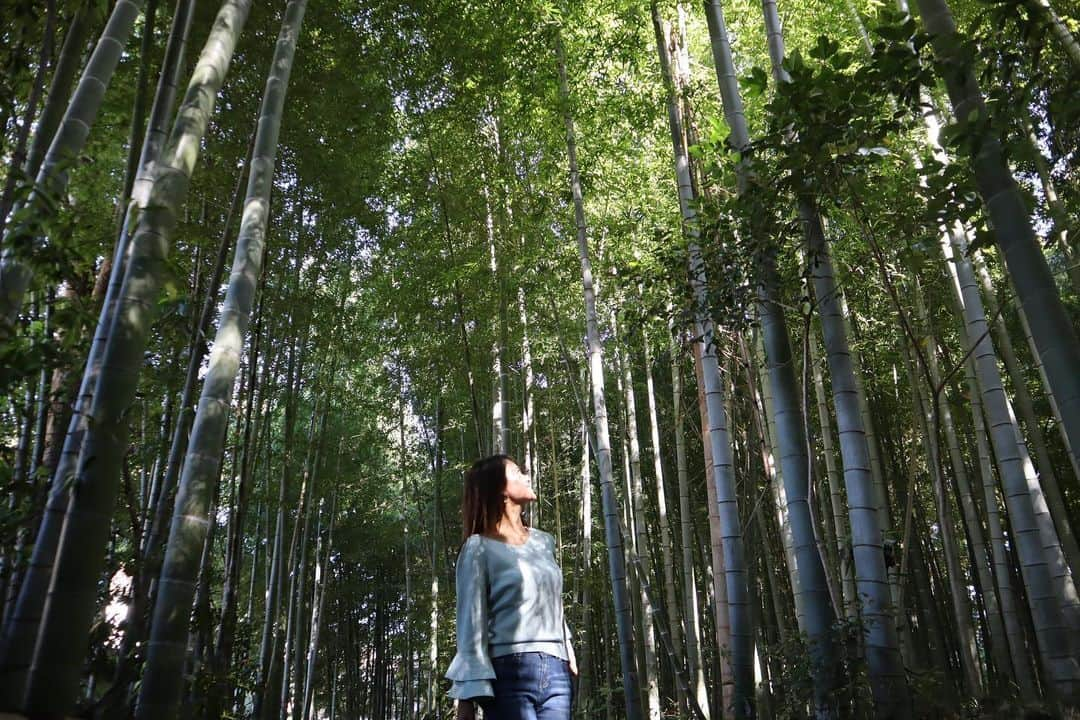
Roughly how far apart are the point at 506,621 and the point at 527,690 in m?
0.14

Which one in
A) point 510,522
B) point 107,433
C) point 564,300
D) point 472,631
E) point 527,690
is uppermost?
point 564,300

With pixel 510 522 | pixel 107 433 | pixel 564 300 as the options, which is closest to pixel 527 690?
pixel 510 522

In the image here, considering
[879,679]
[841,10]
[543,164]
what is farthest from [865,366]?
[879,679]

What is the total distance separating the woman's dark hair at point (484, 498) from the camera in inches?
62.6

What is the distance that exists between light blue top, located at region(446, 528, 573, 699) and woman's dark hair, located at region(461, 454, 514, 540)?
0.05 meters

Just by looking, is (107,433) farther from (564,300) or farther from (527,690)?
(564,300)

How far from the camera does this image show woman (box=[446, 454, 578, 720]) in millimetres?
1409

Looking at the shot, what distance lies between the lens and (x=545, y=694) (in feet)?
4.68

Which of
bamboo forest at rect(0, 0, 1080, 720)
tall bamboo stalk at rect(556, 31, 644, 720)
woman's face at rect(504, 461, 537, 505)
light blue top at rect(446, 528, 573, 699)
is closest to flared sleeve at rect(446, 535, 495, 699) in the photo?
light blue top at rect(446, 528, 573, 699)

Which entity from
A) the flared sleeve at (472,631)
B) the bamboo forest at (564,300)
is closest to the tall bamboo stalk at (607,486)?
the bamboo forest at (564,300)

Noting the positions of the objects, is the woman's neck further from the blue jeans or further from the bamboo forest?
the bamboo forest

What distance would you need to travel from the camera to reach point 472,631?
1.43m

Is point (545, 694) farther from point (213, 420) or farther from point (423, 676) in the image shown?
point (423, 676)

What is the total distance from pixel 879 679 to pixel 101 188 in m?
4.45
